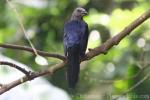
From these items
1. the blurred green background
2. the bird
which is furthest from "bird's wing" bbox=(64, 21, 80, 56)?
the blurred green background

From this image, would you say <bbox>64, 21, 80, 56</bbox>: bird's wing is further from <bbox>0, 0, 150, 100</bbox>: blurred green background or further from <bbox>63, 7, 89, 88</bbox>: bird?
<bbox>0, 0, 150, 100</bbox>: blurred green background

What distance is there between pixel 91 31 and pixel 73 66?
3392 millimetres

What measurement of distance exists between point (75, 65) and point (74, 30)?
1.08 ft

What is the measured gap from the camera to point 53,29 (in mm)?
6219

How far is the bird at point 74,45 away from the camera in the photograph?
258 centimetres

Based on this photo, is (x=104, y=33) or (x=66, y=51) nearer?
(x=66, y=51)

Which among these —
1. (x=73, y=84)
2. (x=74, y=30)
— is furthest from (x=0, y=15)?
(x=73, y=84)

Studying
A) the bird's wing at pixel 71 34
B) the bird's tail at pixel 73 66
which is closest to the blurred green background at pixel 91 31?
the bird's wing at pixel 71 34

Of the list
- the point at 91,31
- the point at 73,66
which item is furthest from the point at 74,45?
the point at 91,31

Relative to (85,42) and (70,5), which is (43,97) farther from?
(70,5)

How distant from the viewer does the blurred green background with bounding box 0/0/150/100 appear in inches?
218

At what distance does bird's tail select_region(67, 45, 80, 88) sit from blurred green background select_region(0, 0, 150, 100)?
97.4 inches

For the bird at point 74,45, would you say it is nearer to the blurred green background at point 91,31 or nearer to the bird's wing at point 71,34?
the bird's wing at point 71,34

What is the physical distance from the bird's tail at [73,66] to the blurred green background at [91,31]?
2.48 metres
